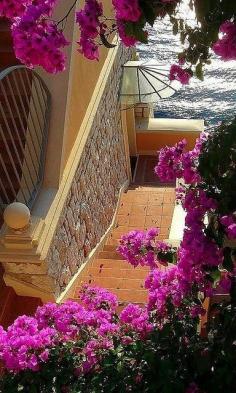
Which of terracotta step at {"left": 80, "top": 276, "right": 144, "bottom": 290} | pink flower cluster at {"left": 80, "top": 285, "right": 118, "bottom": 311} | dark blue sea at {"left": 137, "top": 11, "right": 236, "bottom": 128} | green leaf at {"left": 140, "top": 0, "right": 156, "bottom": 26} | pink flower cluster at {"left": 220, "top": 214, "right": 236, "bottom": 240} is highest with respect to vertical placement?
green leaf at {"left": 140, "top": 0, "right": 156, "bottom": 26}

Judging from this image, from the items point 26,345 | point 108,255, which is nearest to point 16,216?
point 26,345

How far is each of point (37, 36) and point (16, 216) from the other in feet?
5.76

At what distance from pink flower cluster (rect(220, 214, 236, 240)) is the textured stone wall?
2172 millimetres

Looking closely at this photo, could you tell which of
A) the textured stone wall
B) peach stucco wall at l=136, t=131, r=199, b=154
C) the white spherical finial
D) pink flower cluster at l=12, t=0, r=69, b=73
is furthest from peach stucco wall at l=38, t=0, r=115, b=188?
peach stucco wall at l=136, t=131, r=199, b=154

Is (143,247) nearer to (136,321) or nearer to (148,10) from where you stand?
(136,321)

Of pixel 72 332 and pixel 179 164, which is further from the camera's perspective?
pixel 179 164

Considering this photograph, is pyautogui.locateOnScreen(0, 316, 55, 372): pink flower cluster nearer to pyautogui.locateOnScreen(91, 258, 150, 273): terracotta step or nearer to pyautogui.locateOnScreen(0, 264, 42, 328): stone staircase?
pyautogui.locateOnScreen(0, 264, 42, 328): stone staircase

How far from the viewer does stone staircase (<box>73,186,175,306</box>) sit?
591 centimetres

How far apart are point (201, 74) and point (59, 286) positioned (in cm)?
249

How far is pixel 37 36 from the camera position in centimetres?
276

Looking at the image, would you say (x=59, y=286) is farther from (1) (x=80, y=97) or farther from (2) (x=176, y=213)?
(2) (x=176, y=213)

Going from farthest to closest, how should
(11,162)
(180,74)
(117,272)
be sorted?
(117,272) < (11,162) < (180,74)

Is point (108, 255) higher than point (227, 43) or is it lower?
lower

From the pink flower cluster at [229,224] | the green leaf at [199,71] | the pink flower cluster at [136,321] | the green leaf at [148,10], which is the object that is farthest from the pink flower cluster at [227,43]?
the pink flower cluster at [136,321]
